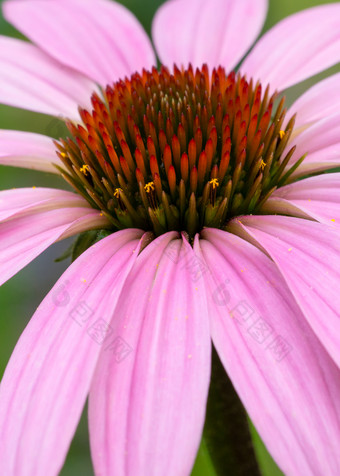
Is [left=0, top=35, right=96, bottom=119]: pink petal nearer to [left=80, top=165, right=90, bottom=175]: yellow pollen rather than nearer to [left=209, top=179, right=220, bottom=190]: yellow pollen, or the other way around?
[left=80, top=165, right=90, bottom=175]: yellow pollen

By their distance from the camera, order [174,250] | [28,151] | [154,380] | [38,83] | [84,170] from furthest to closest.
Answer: [38,83], [28,151], [84,170], [174,250], [154,380]

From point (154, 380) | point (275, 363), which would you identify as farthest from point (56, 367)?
point (275, 363)

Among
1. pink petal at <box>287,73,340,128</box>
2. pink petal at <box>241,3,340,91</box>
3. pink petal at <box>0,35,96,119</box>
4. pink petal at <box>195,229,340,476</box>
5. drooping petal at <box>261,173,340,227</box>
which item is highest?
pink petal at <box>0,35,96,119</box>

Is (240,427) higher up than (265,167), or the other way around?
(265,167)

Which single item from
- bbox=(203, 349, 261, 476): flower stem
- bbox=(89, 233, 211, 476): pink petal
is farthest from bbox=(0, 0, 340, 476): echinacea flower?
bbox=(203, 349, 261, 476): flower stem

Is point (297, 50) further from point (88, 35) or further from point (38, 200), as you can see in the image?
point (38, 200)

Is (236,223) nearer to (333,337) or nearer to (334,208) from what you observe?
(334,208)

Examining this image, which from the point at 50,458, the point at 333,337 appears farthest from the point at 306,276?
the point at 50,458
